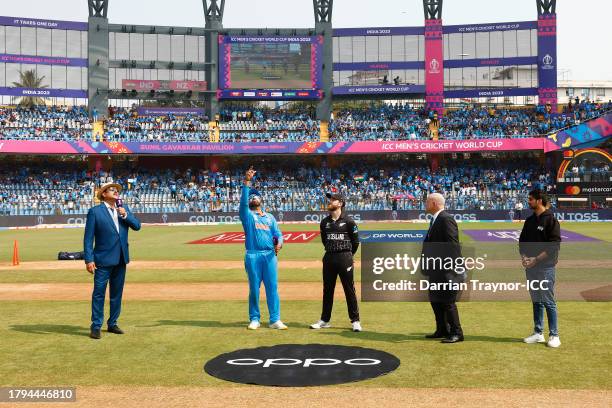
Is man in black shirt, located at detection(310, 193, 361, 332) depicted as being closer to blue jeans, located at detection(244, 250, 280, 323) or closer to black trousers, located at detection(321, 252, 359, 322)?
black trousers, located at detection(321, 252, 359, 322)

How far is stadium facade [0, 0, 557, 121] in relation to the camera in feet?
191

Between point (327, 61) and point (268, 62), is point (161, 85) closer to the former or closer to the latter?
point (268, 62)

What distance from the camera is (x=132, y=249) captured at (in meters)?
26.2

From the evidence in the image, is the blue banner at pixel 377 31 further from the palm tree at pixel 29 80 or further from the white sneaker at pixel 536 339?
the white sneaker at pixel 536 339

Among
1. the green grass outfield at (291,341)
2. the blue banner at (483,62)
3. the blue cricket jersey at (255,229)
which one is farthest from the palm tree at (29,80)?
the blue cricket jersey at (255,229)

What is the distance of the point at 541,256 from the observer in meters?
8.39

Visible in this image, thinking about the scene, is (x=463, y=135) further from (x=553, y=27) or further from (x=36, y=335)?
(x=36, y=335)

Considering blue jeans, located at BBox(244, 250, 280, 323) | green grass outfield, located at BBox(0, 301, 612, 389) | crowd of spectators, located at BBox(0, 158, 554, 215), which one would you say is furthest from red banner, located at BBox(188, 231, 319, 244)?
blue jeans, located at BBox(244, 250, 280, 323)

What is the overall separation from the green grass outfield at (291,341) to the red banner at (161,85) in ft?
160

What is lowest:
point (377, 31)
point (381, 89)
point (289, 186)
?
point (289, 186)

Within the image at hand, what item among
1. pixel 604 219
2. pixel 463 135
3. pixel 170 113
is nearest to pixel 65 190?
pixel 170 113

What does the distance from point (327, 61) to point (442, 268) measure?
53333mm

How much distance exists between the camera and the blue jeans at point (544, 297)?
8.34 m

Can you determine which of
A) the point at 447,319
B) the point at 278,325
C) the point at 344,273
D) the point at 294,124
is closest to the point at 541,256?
the point at 447,319
